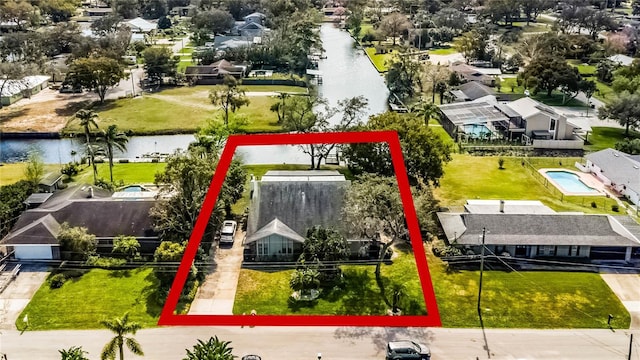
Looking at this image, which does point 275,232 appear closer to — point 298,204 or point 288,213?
point 288,213

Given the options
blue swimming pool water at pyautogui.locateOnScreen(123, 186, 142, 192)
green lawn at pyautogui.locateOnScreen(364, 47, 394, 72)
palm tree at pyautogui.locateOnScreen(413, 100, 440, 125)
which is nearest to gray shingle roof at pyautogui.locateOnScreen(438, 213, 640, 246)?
palm tree at pyautogui.locateOnScreen(413, 100, 440, 125)

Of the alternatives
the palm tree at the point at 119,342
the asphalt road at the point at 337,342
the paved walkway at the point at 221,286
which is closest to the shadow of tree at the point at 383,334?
the asphalt road at the point at 337,342

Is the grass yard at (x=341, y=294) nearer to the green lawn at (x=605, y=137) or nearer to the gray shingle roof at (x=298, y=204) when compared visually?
the gray shingle roof at (x=298, y=204)

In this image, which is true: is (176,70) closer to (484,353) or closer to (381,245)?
(381,245)

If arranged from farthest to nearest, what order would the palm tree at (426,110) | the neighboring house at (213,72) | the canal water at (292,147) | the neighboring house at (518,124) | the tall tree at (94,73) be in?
the neighboring house at (213,72), the tall tree at (94,73), the neighboring house at (518,124), the palm tree at (426,110), the canal water at (292,147)

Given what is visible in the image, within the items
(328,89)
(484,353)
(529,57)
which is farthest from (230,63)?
(484,353)
